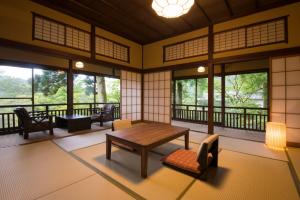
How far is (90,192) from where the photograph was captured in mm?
1774

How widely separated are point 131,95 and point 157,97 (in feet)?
3.56

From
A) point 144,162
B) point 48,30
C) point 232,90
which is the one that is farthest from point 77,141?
point 232,90

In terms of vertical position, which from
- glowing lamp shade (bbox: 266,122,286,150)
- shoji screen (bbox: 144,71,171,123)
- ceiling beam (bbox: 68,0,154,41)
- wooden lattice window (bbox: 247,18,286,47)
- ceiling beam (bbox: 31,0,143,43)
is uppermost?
ceiling beam (bbox: 31,0,143,43)

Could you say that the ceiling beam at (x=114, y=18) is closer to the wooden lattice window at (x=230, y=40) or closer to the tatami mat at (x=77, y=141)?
the wooden lattice window at (x=230, y=40)

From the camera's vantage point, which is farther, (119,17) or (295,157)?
(119,17)

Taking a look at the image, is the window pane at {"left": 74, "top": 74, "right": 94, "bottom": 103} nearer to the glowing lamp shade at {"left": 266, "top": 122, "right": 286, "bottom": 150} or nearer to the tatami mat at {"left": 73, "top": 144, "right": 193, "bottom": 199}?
the tatami mat at {"left": 73, "top": 144, "right": 193, "bottom": 199}

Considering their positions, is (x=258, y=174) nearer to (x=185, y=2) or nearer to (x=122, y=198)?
(x=122, y=198)

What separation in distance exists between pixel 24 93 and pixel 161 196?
5.91 meters

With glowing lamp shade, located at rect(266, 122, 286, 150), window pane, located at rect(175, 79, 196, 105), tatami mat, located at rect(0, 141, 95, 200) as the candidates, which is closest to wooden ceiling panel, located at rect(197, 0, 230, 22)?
glowing lamp shade, located at rect(266, 122, 286, 150)

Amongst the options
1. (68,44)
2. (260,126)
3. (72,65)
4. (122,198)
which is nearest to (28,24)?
(68,44)

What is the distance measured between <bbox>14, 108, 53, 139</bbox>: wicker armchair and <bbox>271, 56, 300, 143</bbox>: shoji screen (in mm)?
5924

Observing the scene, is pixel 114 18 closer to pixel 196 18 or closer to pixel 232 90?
pixel 196 18

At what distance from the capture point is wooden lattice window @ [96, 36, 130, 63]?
500cm

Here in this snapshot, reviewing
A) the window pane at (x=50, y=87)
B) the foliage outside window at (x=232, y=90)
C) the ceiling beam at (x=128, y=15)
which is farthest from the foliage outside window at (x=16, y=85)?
the foliage outside window at (x=232, y=90)
